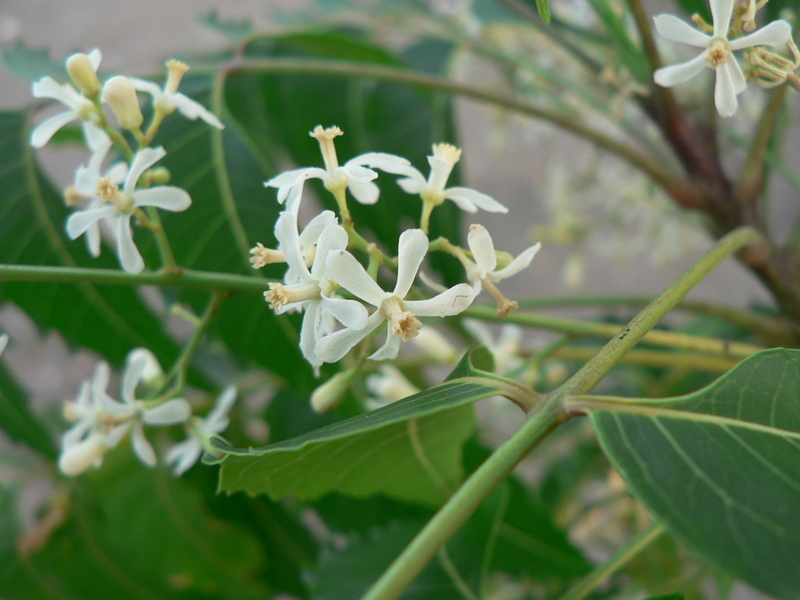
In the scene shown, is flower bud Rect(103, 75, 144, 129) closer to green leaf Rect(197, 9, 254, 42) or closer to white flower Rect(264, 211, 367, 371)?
white flower Rect(264, 211, 367, 371)

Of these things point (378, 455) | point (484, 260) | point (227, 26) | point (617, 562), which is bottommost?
point (617, 562)

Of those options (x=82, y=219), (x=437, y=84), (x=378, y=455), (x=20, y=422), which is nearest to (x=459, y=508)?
(x=378, y=455)

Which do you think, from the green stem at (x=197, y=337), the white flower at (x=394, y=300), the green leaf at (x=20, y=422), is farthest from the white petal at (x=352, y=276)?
the green leaf at (x=20, y=422)

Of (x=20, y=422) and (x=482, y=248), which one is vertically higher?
(x=482, y=248)

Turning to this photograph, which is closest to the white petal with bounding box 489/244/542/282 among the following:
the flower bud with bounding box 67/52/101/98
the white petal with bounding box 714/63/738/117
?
the white petal with bounding box 714/63/738/117

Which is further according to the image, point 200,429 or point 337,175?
point 200,429

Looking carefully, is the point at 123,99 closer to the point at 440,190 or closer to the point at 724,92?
the point at 440,190

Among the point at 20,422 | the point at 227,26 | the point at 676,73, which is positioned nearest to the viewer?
the point at 676,73
